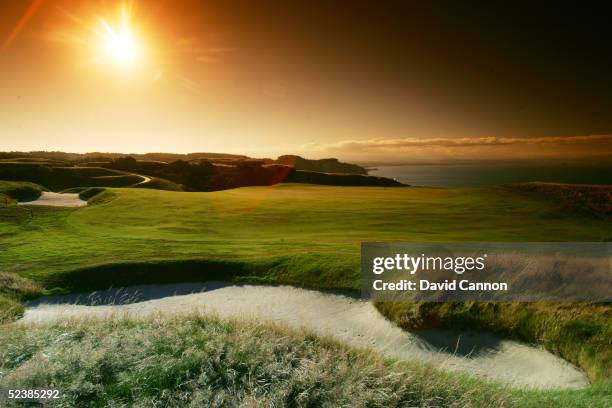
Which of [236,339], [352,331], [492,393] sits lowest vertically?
[352,331]

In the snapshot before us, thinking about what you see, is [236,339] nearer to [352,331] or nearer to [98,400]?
[98,400]

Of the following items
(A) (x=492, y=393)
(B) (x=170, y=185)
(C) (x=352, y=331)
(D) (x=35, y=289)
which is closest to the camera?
(A) (x=492, y=393)

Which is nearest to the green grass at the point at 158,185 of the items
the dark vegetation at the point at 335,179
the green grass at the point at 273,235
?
the green grass at the point at 273,235

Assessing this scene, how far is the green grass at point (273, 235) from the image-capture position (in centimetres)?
1188

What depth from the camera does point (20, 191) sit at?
40.0 meters

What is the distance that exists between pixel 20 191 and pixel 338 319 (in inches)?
1566

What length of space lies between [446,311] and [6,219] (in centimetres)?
2925

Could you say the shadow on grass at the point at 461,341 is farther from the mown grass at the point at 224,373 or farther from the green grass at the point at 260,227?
the green grass at the point at 260,227

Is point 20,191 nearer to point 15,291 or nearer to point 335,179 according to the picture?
point 15,291

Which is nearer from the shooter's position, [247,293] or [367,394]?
[367,394]

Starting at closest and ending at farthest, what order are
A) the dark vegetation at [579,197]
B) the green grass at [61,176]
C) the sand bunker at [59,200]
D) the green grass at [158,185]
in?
the dark vegetation at [579,197], the sand bunker at [59,200], the green grass at [61,176], the green grass at [158,185]

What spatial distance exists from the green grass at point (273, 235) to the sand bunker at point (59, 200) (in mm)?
2232

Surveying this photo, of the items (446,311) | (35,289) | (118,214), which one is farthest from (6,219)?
(446,311)

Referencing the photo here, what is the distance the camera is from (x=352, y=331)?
39.1 ft
